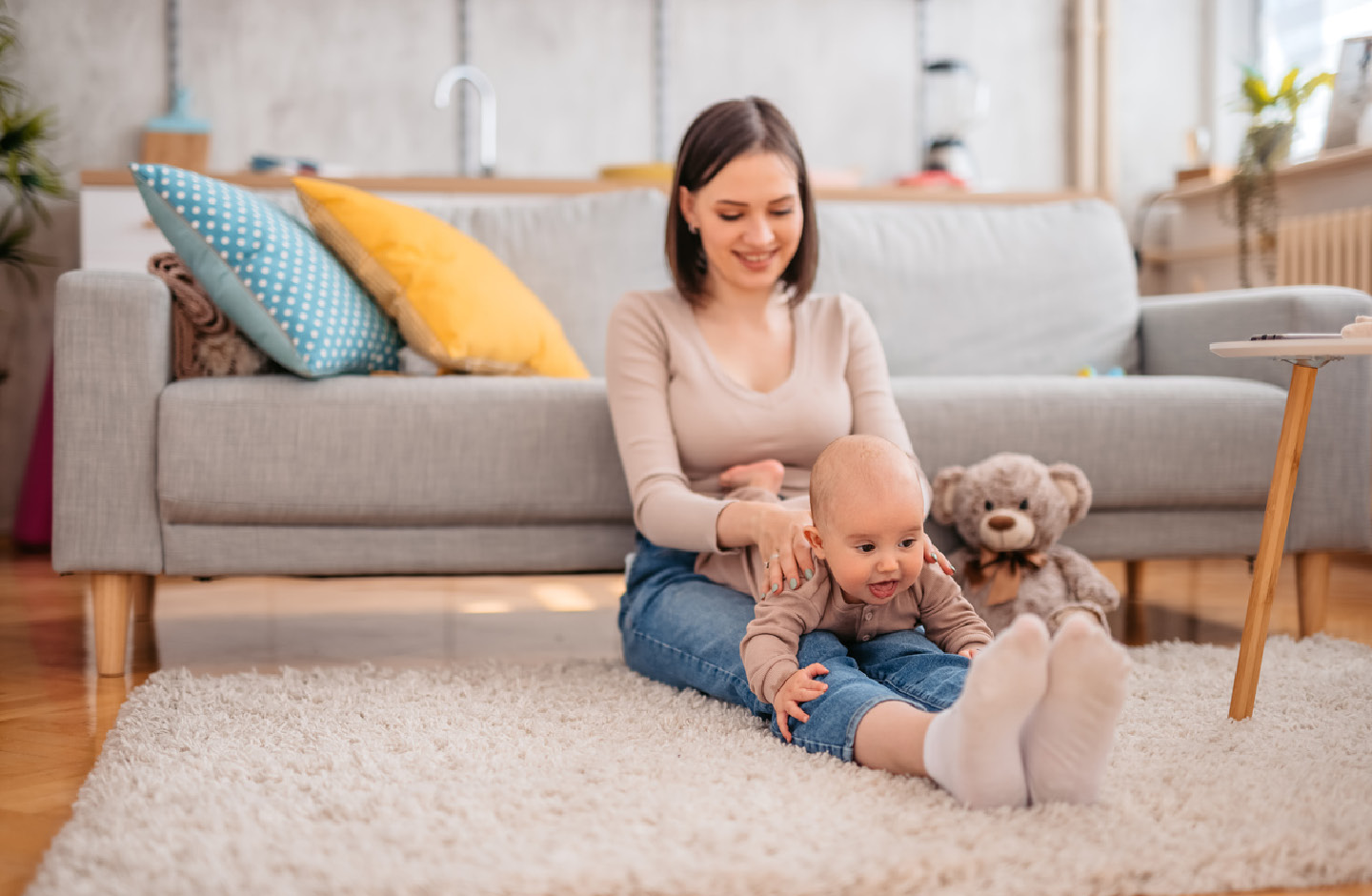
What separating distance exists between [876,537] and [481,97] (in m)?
3.24

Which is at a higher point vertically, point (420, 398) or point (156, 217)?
point (156, 217)

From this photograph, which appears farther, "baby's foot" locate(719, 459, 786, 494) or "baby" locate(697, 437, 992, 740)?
"baby's foot" locate(719, 459, 786, 494)

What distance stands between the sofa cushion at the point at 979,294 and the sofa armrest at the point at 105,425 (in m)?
1.31

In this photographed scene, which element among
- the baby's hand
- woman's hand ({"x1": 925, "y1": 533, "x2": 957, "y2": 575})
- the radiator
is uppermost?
the radiator

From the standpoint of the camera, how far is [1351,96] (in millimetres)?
3232

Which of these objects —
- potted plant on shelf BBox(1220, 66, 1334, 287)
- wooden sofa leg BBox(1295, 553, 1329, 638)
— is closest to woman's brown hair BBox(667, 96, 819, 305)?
wooden sofa leg BBox(1295, 553, 1329, 638)

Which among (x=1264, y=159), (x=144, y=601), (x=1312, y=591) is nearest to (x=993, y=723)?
(x=1312, y=591)

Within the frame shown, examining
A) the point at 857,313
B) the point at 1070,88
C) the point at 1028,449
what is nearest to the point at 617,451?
the point at 857,313

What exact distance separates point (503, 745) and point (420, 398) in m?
0.71

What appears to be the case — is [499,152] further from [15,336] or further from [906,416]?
[906,416]

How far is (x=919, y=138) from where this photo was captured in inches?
166

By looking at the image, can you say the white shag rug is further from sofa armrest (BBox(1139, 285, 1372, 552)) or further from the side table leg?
sofa armrest (BBox(1139, 285, 1372, 552))

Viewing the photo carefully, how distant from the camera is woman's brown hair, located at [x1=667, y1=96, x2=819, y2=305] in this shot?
1491 millimetres

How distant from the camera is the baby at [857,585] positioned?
1.13 metres
